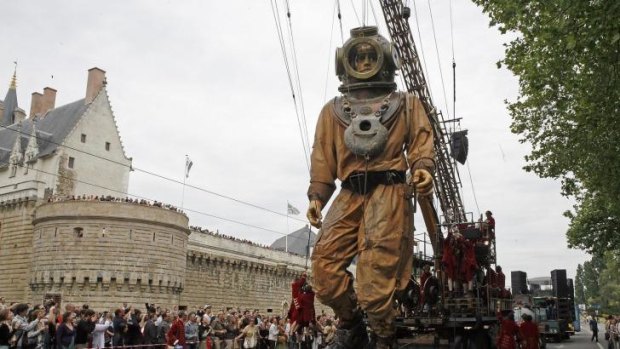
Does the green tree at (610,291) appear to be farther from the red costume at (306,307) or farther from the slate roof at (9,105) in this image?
the slate roof at (9,105)

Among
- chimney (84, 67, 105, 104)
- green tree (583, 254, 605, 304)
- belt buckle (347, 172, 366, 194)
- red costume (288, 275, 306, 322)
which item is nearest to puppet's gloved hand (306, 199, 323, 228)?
belt buckle (347, 172, 366, 194)

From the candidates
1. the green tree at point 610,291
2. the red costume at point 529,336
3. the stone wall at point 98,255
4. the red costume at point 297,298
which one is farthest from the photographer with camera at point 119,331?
the green tree at point 610,291

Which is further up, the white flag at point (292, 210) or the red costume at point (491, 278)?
the white flag at point (292, 210)

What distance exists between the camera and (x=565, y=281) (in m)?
29.9

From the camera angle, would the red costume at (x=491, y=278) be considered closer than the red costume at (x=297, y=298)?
No

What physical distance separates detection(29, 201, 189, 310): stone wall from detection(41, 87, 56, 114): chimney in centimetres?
1658

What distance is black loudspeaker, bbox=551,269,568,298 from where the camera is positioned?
2945cm

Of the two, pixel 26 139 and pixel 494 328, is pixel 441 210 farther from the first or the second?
pixel 26 139

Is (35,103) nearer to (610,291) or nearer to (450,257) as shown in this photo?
(450,257)

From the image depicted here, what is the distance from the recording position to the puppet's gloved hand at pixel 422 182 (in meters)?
5.39

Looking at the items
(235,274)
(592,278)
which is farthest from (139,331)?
(592,278)

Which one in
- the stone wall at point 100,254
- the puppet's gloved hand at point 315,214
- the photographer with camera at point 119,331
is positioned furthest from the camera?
the stone wall at point 100,254

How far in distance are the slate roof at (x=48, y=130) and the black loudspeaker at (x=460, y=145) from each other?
32.9m

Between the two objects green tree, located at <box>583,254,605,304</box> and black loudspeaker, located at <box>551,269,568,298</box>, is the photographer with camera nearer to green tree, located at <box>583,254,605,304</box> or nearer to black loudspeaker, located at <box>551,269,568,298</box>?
black loudspeaker, located at <box>551,269,568,298</box>
